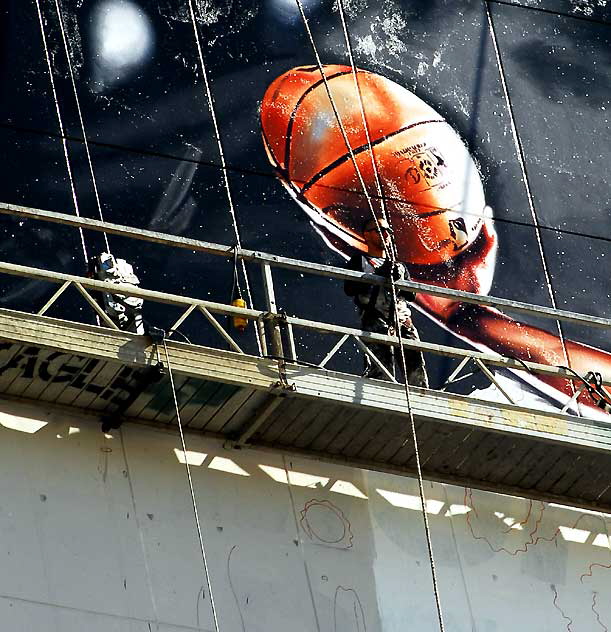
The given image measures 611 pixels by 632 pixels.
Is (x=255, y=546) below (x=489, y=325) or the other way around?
below

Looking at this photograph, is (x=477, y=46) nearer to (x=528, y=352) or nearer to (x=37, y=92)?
(x=528, y=352)

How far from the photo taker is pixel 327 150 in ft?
50.4

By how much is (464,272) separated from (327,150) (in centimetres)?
172

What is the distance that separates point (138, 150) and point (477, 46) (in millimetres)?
4109

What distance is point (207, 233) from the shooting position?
48.0ft

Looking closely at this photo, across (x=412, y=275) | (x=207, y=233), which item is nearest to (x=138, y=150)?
(x=207, y=233)

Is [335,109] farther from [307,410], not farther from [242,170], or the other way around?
[307,410]

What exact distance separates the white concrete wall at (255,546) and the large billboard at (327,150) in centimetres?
198

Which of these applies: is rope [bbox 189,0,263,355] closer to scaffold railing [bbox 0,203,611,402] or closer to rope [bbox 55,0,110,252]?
rope [bbox 55,0,110,252]

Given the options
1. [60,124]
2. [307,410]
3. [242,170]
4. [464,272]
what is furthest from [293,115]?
[307,410]

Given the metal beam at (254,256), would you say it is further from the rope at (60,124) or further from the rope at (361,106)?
the rope at (361,106)

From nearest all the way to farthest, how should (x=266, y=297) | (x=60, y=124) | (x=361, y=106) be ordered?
(x=266, y=297) → (x=60, y=124) → (x=361, y=106)

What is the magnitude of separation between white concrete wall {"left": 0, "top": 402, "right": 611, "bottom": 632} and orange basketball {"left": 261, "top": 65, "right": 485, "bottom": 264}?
3264 mm

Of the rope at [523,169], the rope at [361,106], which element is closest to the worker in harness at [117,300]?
the rope at [361,106]
